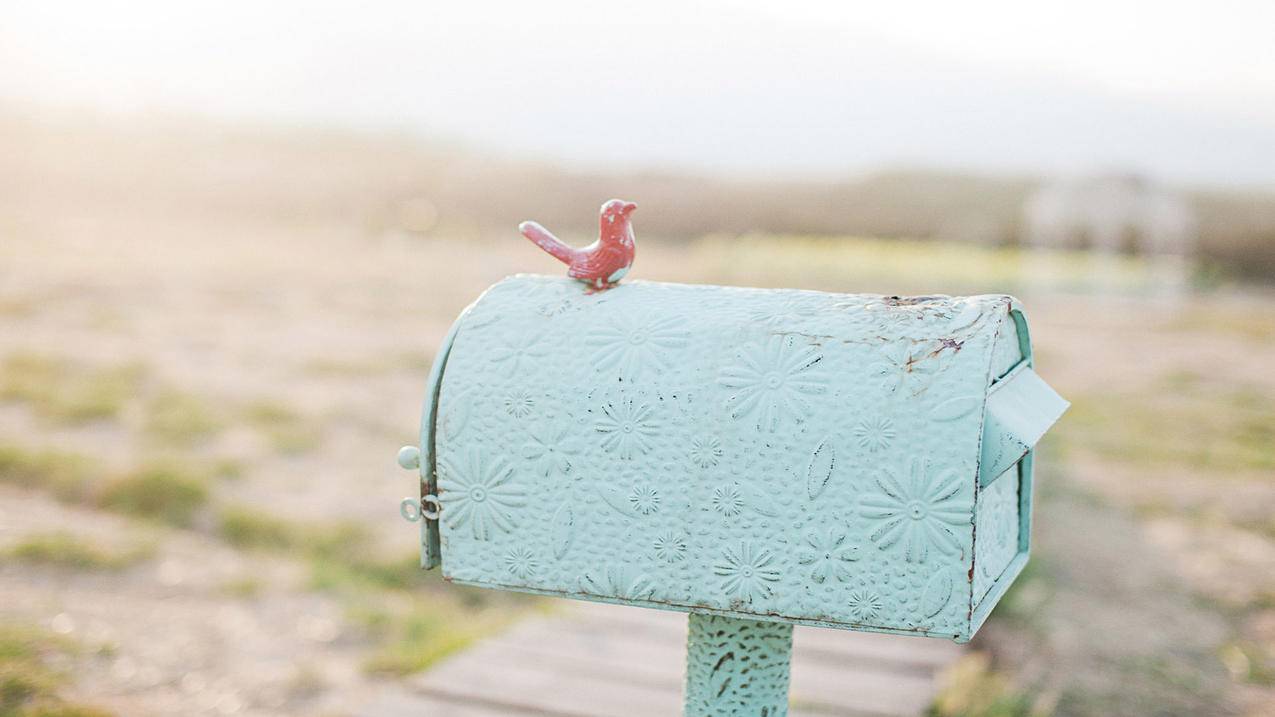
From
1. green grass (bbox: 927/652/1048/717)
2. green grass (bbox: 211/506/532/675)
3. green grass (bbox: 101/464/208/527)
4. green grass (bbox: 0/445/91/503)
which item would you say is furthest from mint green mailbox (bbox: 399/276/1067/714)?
green grass (bbox: 0/445/91/503)

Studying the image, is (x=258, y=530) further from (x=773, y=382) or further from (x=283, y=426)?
(x=773, y=382)

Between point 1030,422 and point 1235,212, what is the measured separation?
9440 millimetres

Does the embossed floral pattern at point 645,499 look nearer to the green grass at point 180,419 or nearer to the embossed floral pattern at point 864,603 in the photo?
the embossed floral pattern at point 864,603

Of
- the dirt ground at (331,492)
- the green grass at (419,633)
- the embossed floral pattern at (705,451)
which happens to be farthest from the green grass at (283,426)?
the embossed floral pattern at (705,451)

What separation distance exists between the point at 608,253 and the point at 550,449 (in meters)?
0.34

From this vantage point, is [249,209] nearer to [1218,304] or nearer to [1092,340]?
[1092,340]

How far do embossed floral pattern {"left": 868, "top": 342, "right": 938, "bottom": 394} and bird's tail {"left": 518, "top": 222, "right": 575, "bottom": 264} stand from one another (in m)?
0.53

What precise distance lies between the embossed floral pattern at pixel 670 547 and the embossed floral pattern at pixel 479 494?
0.19m

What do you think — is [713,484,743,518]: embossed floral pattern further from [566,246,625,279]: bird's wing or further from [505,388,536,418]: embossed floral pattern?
[566,246,625,279]: bird's wing

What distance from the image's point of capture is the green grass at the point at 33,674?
105 inches

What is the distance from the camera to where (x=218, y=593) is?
11.9 feet

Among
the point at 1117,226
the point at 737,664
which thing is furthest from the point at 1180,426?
the point at 737,664

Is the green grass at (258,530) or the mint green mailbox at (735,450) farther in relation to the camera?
the green grass at (258,530)

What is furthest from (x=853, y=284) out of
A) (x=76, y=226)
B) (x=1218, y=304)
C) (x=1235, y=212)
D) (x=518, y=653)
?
(x=76, y=226)
